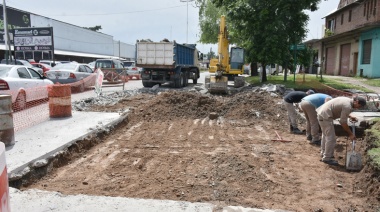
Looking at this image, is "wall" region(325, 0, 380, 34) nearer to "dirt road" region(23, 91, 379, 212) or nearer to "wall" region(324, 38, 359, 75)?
"wall" region(324, 38, 359, 75)

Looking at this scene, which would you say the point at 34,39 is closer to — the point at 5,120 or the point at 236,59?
the point at 236,59

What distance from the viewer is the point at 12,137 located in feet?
20.5

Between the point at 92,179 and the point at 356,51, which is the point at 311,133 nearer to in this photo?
the point at 92,179

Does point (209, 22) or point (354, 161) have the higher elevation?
point (209, 22)

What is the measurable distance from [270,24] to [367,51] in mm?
11678

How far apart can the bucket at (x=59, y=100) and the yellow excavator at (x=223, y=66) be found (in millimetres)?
9811

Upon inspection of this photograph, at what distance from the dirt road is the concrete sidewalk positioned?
12.2 inches

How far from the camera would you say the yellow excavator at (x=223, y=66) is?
58.5ft

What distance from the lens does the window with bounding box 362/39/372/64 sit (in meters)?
26.3

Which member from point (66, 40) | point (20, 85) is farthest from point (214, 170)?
point (66, 40)

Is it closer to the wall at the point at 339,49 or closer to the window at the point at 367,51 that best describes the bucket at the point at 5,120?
the window at the point at 367,51

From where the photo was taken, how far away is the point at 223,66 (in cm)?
1967

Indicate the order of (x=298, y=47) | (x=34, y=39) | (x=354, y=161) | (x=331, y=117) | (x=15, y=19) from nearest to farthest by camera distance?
(x=354, y=161) < (x=331, y=117) < (x=298, y=47) < (x=34, y=39) < (x=15, y=19)

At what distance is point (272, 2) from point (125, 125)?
47.6 feet
